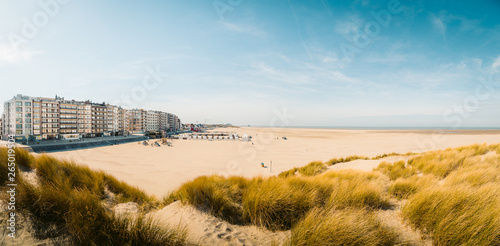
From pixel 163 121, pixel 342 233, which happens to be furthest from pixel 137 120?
pixel 342 233

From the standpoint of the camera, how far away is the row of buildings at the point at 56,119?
138 ft

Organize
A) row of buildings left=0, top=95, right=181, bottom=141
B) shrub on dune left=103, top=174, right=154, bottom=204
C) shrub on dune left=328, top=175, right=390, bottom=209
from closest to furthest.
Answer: shrub on dune left=328, top=175, right=390, bottom=209
shrub on dune left=103, top=174, right=154, bottom=204
row of buildings left=0, top=95, right=181, bottom=141

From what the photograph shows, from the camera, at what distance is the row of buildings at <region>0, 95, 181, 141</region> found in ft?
138

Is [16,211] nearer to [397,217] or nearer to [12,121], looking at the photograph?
[397,217]

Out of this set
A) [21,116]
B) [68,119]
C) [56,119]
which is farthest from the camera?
A: [68,119]

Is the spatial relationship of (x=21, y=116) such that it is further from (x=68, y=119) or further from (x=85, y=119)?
(x=85, y=119)

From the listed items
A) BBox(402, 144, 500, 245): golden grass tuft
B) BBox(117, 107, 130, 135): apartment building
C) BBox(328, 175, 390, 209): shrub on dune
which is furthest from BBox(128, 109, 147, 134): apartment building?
BBox(402, 144, 500, 245): golden grass tuft

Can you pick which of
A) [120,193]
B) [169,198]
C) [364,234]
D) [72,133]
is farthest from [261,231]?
[72,133]

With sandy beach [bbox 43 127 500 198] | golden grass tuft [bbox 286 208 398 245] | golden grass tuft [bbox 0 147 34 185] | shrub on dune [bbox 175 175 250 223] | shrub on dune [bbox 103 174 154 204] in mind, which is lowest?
sandy beach [bbox 43 127 500 198]

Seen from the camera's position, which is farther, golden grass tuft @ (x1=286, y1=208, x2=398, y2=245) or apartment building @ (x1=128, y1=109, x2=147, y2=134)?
apartment building @ (x1=128, y1=109, x2=147, y2=134)

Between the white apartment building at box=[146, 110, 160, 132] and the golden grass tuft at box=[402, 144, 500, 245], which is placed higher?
the white apartment building at box=[146, 110, 160, 132]

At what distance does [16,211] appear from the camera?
2809 millimetres

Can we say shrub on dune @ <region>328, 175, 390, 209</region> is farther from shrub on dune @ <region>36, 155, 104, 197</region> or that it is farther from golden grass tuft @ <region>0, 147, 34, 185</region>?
golden grass tuft @ <region>0, 147, 34, 185</region>

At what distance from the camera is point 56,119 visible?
4903 centimetres
